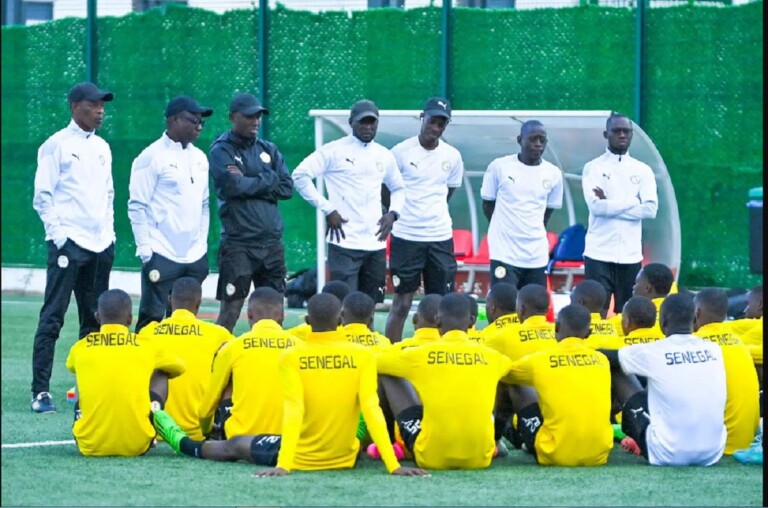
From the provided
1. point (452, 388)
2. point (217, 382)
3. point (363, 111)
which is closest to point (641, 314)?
point (452, 388)

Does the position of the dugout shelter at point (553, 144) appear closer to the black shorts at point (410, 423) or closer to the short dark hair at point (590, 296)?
the short dark hair at point (590, 296)

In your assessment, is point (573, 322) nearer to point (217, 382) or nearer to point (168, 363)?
point (217, 382)

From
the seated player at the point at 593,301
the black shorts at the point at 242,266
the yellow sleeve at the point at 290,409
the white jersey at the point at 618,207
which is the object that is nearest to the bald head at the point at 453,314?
the yellow sleeve at the point at 290,409

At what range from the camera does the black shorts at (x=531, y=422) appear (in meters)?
8.02

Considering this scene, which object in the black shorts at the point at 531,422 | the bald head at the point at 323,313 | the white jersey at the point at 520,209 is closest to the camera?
the bald head at the point at 323,313

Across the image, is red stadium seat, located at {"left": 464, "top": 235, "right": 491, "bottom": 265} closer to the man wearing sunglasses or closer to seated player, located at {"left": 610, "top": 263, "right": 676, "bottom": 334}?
the man wearing sunglasses

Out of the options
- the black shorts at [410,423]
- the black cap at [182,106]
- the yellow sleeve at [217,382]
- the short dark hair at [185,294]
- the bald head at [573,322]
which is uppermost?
the black cap at [182,106]

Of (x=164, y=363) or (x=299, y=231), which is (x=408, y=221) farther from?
(x=299, y=231)

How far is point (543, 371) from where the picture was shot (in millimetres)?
7805

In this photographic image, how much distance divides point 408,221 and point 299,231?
724 centimetres

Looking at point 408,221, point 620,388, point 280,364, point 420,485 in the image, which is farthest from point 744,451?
point 408,221

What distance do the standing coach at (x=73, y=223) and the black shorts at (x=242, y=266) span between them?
78 centimetres

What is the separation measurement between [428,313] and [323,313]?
66cm

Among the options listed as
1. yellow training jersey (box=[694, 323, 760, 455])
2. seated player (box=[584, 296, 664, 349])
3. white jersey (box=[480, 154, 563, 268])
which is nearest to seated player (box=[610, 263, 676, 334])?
seated player (box=[584, 296, 664, 349])
